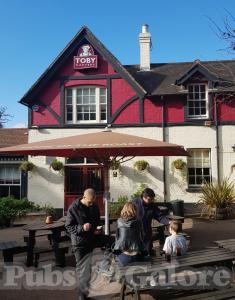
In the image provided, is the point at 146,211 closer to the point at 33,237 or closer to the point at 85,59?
the point at 33,237

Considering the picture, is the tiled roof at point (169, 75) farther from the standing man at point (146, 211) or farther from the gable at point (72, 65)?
the standing man at point (146, 211)

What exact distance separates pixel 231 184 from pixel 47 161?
Result: 8196 millimetres

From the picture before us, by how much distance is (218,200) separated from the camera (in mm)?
15586

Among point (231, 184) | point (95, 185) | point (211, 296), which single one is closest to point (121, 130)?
point (95, 185)

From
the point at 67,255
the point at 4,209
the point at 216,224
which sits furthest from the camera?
the point at 4,209

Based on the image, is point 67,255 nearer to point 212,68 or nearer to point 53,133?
point 53,133

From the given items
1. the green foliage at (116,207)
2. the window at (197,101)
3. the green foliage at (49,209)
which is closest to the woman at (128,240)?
the green foliage at (116,207)

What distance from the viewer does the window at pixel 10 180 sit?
60.7 feet

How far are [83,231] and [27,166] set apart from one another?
11.8m

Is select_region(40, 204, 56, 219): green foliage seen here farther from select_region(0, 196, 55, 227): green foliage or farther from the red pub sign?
the red pub sign

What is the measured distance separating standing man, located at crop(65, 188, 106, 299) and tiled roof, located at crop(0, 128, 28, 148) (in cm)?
1387

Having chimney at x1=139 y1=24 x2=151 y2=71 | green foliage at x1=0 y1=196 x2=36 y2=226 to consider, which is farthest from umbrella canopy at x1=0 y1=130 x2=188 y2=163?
chimney at x1=139 y1=24 x2=151 y2=71

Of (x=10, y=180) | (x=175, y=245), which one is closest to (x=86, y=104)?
(x=10, y=180)

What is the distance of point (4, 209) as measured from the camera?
15789 mm
